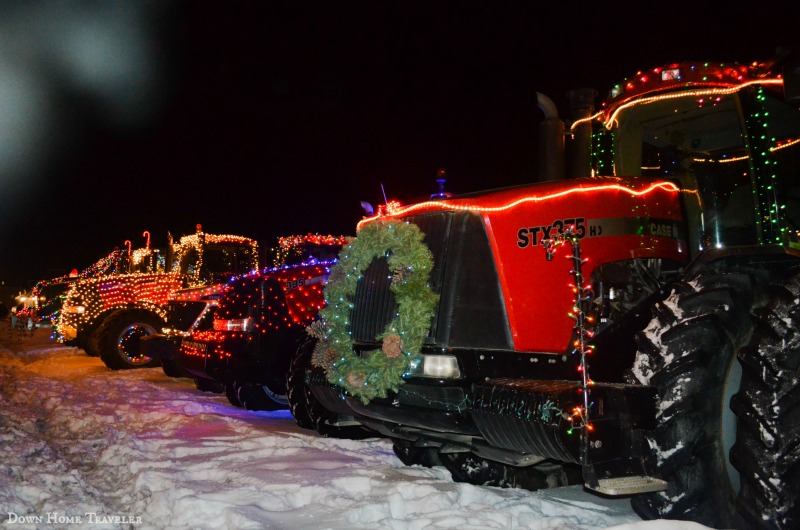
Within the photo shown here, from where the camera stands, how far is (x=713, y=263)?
146 inches

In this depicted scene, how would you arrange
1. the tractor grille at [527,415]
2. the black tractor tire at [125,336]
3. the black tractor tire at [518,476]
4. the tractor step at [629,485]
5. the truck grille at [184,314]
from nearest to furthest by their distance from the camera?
1. the tractor step at [629,485]
2. the tractor grille at [527,415]
3. the black tractor tire at [518,476]
4. the truck grille at [184,314]
5. the black tractor tire at [125,336]

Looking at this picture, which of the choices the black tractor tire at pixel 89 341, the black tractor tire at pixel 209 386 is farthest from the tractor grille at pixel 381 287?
the black tractor tire at pixel 89 341

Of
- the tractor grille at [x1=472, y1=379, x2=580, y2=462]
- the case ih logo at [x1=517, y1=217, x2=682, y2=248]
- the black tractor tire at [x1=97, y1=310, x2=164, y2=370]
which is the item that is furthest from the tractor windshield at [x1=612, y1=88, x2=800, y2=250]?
the black tractor tire at [x1=97, y1=310, x2=164, y2=370]

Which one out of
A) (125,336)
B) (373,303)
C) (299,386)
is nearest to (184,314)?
(125,336)

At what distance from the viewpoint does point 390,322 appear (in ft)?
13.9

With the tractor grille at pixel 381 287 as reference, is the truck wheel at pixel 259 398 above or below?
below

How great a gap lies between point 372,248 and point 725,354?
242 cm

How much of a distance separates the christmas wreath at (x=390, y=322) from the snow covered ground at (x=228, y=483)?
0.78 m

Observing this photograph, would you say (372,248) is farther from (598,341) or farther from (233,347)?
(233,347)

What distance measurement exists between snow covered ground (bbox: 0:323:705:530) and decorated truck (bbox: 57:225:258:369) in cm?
498

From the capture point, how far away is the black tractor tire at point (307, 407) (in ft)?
20.3

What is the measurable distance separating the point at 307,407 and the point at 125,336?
782 cm

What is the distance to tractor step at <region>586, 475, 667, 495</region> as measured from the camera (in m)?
2.98

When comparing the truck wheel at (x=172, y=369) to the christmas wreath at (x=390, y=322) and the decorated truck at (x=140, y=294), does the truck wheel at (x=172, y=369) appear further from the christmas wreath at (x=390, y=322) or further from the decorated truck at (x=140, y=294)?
the christmas wreath at (x=390, y=322)
